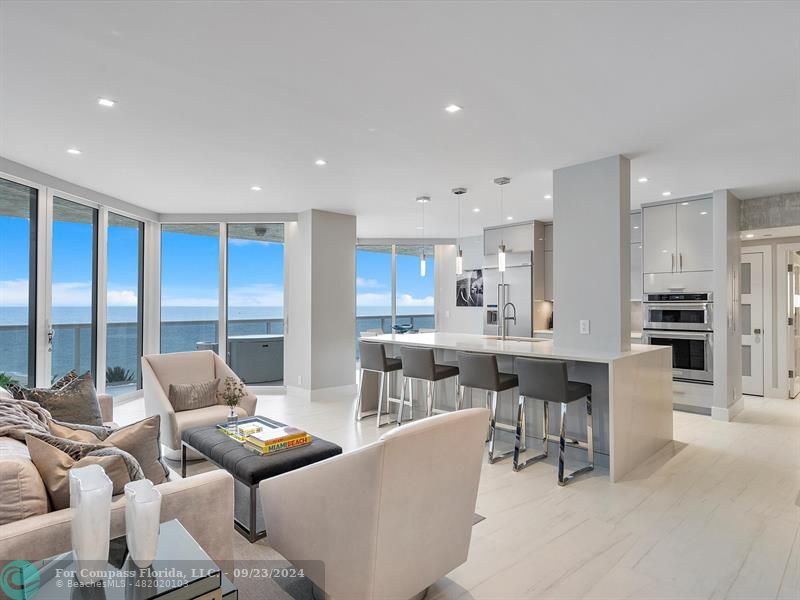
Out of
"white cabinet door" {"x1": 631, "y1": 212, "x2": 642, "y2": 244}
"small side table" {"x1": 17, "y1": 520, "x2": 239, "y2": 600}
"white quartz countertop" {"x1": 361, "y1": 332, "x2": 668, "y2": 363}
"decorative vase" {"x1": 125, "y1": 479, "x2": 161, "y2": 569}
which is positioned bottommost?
"small side table" {"x1": 17, "y1": 520, "x2": 239, "y2": 600}

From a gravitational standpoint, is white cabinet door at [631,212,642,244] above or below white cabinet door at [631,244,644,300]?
above

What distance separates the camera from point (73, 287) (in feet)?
17.0

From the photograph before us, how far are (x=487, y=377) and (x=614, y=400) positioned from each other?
0.99m

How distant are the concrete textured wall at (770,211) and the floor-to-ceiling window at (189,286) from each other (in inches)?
280

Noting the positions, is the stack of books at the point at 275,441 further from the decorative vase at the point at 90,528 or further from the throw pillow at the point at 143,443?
the decorative vase at the point at 90,528

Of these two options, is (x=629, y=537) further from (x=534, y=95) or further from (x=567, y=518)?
(x=534, y=95)

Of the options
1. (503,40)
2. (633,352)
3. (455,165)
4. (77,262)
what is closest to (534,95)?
(503,40)

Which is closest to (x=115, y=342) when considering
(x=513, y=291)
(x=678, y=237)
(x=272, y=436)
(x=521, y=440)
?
(x=272, y=436)

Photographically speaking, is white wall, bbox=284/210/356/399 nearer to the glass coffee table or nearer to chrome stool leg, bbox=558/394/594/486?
the glass coffee table

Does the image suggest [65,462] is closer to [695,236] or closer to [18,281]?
[18,281]

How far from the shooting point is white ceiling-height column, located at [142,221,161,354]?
646 cm

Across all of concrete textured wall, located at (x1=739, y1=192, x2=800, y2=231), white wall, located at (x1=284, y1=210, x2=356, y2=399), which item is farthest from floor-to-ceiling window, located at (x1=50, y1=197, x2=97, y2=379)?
concrete textured wall, located at (x1=739, y1=192, x2=800, y2=231)

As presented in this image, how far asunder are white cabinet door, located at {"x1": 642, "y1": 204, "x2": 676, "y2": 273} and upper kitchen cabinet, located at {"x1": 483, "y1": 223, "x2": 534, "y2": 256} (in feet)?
5.54

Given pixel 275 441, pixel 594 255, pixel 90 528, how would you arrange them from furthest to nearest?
pixel 594 255
pixel 275 441
pixel 90 528
